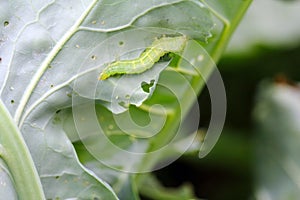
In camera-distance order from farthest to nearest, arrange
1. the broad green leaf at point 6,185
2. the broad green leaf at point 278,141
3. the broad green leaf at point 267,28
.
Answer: the broad green leaf at point 267,28
the broad green leaf at point 278,141
the broad green leaf at point 6,185

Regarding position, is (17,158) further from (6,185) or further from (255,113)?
(255,113)

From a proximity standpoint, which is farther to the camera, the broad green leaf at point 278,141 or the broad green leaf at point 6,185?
the broad green leaf at point 278,141

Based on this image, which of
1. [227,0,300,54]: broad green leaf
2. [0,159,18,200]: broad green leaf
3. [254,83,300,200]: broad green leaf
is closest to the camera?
[0,159,18,200]: broad green leaf

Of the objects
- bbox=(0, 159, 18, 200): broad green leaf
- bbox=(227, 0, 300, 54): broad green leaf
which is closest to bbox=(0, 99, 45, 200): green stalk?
bbox=(0, 159, 18, 200): broad green leaf

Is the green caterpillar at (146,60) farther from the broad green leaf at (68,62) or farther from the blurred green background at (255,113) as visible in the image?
the blurred green background at (255,113)

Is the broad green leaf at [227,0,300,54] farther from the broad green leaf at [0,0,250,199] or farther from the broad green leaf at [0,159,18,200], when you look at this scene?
the broad green leaf at [0,159,18,200]

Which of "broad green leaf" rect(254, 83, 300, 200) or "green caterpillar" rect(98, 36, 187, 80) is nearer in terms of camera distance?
"green caterpillar" rect(98, 36, 187, 80)

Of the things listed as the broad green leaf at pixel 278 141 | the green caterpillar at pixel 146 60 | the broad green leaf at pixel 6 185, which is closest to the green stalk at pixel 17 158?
the broad green leaf at pixel 6 185
